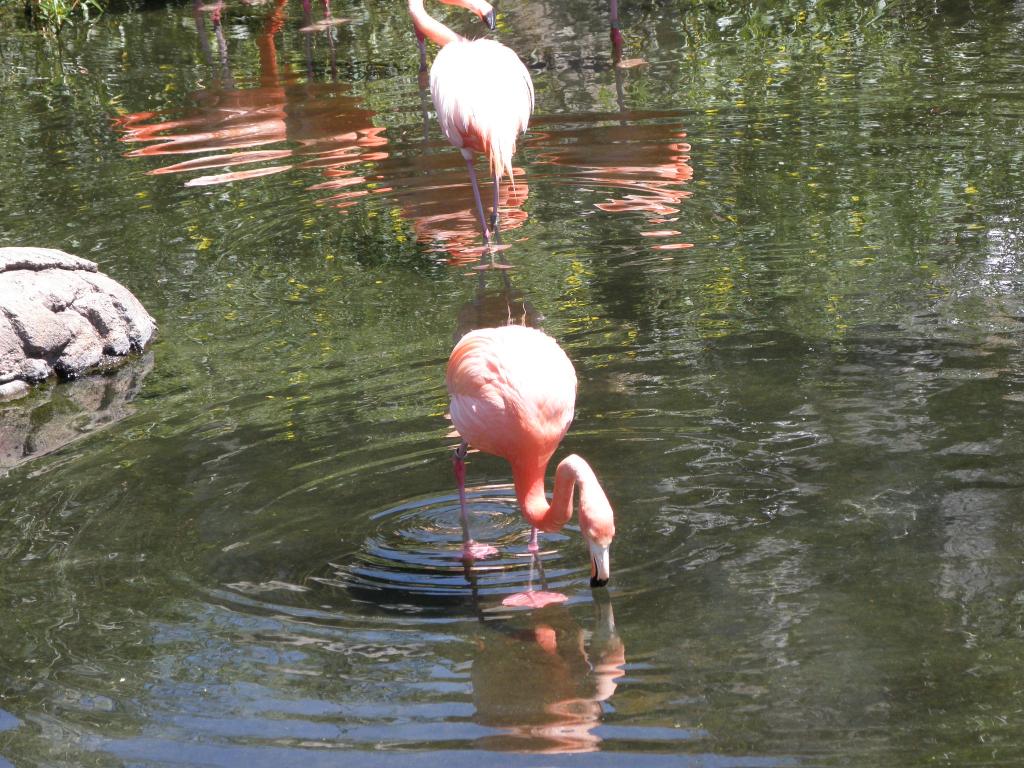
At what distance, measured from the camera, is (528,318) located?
232 inches

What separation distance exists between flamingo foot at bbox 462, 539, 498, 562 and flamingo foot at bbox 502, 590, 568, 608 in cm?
27

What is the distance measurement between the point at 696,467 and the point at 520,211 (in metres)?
3.46

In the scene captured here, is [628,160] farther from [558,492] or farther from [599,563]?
[599,563]

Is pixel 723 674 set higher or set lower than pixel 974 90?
lower

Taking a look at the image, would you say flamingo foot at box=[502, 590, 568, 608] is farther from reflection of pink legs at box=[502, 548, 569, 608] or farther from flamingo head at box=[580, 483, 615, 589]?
flamingo head at box=[580, 483, 615, 589]

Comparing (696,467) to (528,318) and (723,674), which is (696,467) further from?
(528,318)

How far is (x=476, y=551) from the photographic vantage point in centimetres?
391

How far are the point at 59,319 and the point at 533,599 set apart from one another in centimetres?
312

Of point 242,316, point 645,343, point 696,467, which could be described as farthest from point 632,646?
point 242,316

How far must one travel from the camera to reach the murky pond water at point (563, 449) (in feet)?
10.5

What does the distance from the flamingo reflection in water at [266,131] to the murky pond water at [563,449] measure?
0.22 ft

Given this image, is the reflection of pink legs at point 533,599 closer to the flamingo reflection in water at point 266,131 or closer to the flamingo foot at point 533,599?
the flamingo foot at point 533,599

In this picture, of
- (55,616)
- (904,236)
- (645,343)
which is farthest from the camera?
(904,236)

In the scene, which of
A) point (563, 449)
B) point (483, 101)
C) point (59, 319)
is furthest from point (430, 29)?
point (563, 449)
